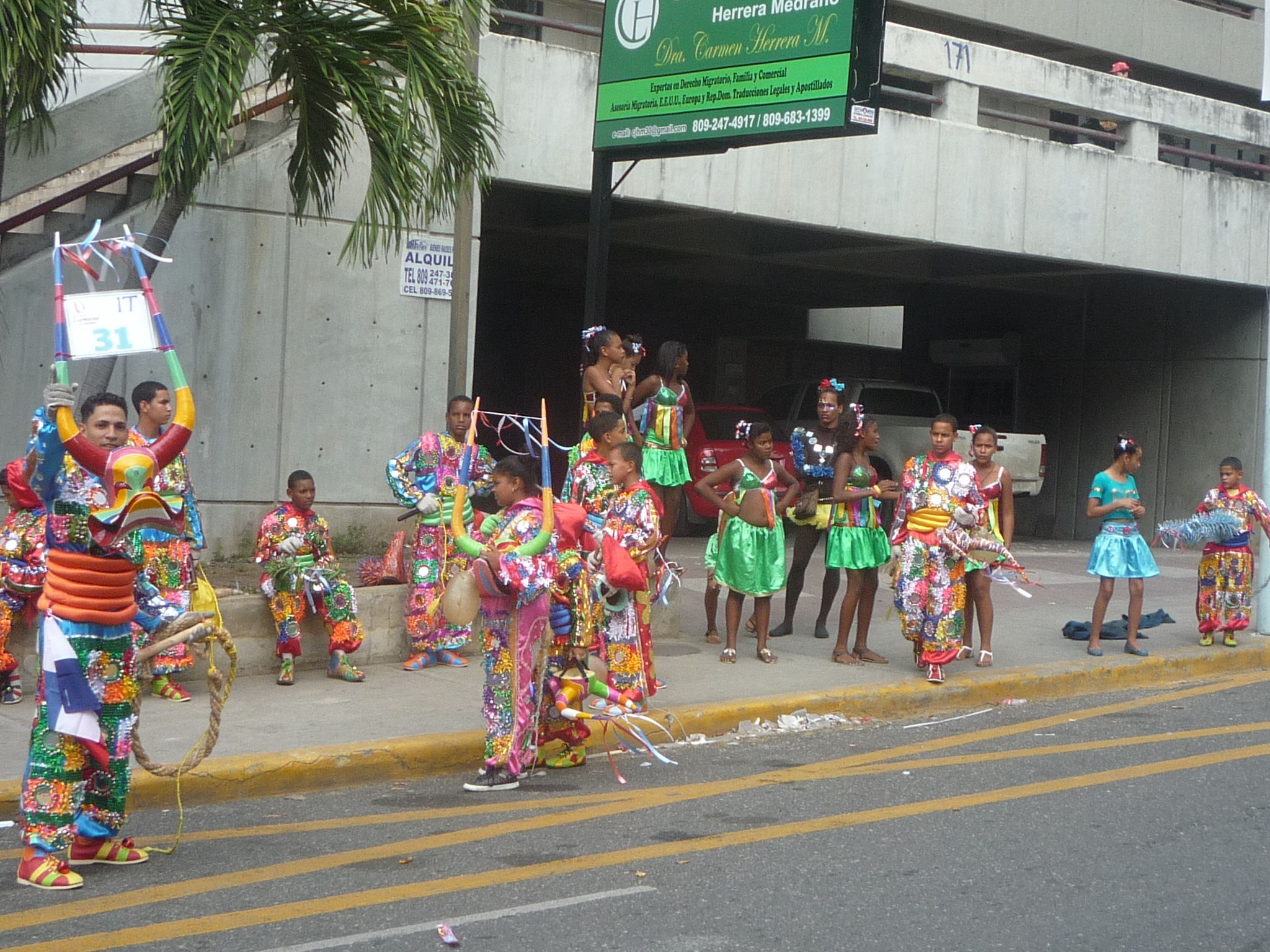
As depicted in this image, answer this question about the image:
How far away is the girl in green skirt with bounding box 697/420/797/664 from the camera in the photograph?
956cm

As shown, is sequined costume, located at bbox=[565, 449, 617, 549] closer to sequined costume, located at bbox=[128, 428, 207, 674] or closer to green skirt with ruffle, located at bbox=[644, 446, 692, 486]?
green skirt with ruffle, located at bbox=[644, 446, 692, 486]

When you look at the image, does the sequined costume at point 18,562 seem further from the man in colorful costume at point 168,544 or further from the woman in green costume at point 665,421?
the woman in green costume at point 665,421

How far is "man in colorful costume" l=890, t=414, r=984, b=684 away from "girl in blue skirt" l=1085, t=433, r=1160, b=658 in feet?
5.08

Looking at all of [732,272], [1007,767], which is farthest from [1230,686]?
[732,272]

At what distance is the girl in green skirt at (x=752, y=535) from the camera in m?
9.56

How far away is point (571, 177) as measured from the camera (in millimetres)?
13266

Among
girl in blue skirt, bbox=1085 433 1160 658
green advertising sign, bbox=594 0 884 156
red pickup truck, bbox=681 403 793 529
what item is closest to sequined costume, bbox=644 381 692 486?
green advertising sign, bbox=594 0 884 156

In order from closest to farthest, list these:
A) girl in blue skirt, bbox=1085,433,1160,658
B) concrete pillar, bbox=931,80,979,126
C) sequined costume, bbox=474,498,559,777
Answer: sequined costume, bbox=474,498,559,777 < girl in blue skirt, bbox=1085,433,1160,658 < concrete pillar, bbox=931,80,979,126

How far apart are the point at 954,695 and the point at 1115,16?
1572cm

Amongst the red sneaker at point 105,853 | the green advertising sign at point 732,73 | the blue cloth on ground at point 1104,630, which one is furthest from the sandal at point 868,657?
the red sneaker at point 105,853

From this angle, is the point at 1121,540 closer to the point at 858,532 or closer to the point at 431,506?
the point at 858,532

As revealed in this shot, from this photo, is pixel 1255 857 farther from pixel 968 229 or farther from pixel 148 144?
pixel 968 229

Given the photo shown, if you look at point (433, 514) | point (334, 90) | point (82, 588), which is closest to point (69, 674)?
point (82, 588)

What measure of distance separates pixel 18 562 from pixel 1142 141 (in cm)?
1472
